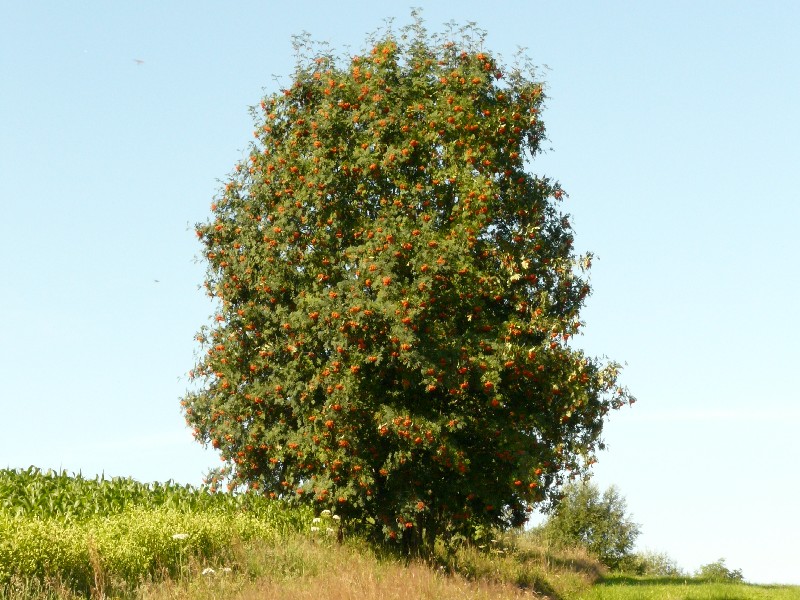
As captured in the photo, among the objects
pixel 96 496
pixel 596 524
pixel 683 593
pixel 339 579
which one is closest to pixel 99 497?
pixel 96 496

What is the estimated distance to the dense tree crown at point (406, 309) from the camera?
74.7 ft

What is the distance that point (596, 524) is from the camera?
152 ft

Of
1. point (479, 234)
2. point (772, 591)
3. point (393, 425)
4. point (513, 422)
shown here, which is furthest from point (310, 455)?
point (772, 591)

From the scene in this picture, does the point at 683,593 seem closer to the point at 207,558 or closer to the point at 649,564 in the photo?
the point at 207,558

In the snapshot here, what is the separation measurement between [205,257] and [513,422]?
10791 mm

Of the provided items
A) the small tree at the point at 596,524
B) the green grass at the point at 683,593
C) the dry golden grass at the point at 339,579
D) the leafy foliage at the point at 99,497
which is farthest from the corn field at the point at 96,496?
the small tree at the point at 596,524

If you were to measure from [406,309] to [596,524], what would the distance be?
28060 mm

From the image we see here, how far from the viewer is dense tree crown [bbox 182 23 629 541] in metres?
22.8

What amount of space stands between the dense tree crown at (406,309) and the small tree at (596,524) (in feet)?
66.4

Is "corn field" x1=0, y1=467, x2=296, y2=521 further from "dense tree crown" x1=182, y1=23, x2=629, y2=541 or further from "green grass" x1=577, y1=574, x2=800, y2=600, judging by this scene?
"green grass" x1=577, y1=574, x2=800, y2=600

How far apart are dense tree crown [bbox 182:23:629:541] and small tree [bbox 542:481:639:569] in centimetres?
2023

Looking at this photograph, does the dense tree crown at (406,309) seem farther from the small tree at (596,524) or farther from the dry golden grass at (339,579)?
the small tree at (596,524)

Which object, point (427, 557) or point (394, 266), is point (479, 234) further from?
point (427, 557)

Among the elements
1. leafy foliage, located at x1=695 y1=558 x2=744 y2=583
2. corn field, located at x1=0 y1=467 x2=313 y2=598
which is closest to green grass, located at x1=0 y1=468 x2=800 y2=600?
corn field, located at x1=0 y1=467 x2=313 y2=598
